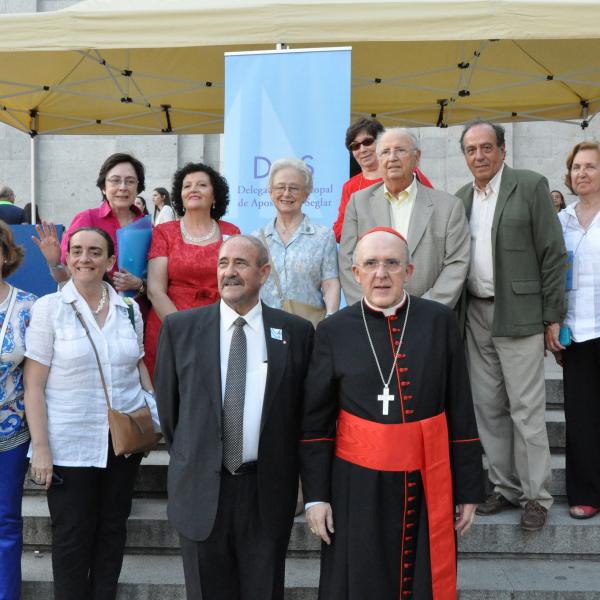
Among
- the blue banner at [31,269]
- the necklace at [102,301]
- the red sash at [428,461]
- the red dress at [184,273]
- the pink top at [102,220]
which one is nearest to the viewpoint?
the red sash at [428,461]

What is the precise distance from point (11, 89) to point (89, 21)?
3.18 meters

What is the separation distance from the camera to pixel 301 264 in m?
4.20

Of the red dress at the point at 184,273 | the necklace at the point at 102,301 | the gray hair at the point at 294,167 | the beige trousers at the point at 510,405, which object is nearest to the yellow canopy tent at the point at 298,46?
the gray hair at the point at 294,167

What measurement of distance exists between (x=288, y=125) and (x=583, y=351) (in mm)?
2337

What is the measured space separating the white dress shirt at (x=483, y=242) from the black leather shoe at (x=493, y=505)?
1.18 meters

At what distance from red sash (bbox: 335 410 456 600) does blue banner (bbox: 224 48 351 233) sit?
2.31 metres

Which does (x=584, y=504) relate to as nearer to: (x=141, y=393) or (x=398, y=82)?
(x=141, y=393)

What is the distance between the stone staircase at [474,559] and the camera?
412cm

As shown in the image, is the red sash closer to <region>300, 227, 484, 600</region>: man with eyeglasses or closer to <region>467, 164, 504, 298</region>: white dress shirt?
<region>300, 227, 484, 600</region>: man with eyeglasses

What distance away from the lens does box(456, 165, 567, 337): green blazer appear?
4.30m

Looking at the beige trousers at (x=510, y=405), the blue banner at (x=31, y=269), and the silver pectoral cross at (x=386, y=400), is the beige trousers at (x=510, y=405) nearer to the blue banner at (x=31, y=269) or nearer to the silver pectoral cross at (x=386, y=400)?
the silver pectoral cross at (x=386, y=400)

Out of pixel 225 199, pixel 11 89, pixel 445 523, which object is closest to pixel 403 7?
pixel 225 199

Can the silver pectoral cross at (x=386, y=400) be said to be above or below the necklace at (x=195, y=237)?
below

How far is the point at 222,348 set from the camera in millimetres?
3168
